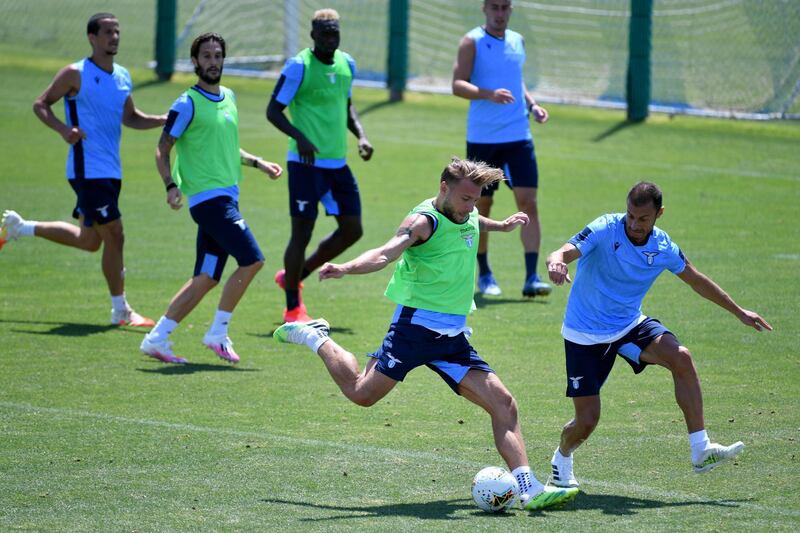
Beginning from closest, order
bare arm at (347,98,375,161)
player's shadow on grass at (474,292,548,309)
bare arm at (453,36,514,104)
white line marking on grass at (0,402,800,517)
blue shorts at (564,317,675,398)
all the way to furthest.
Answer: white line marking on grass at (0,402,800,517) → blue shorts at (564,317,675,398) → bare arm at (347,98,375,161) → player's shadow on grass at (474,292,548,309) → bare arm at (453,36,514,104)

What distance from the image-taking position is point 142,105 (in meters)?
22.5

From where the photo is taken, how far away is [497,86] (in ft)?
41.2

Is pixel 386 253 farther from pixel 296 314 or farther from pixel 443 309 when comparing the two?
pixel 296 314

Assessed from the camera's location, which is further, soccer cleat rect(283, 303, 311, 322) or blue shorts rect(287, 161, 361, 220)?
blue shorts rect(287, 161, 361, 220)

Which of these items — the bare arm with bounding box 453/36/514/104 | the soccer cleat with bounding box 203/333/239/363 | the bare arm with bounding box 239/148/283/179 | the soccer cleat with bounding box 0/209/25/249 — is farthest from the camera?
the bare arm with bounding box 453/36/514/104

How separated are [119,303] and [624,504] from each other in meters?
5.84

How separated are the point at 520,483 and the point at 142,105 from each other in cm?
1716

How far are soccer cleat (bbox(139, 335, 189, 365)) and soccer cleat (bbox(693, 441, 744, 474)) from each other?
443 cm

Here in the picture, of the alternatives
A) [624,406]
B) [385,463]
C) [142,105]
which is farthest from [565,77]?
[385,463]

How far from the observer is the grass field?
6535 mm

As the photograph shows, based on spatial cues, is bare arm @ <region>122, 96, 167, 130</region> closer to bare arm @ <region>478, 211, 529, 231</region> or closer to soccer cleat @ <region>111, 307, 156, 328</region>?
soccer cleat @ <region>111, 307, 156, 328</region>

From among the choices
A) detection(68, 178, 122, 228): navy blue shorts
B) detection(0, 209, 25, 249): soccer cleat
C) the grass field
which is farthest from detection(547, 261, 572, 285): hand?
detection(0, 209, 25, 249): soccer cleat

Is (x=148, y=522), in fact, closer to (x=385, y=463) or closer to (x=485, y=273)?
(x=385, y=463)

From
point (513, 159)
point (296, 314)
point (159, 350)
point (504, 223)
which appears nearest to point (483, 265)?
point (513, 159)
